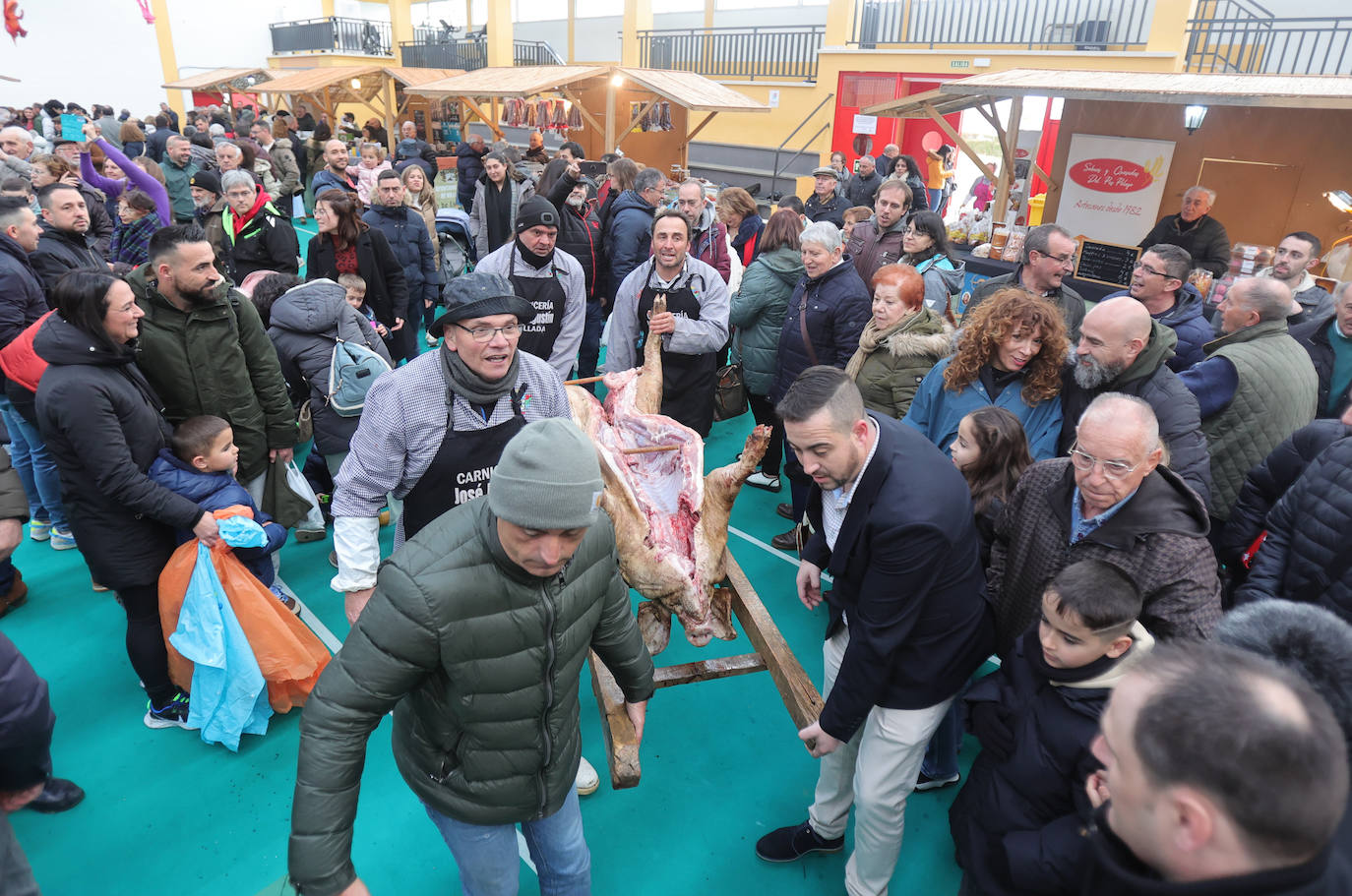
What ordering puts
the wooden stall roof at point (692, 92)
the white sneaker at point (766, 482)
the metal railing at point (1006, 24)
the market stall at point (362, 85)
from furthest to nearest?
the market stall at point (362, 85) → the metal railing at point (1006, 24) → the wooden stall roof at point (692, 92) → the white sneaker at point (766, 482)

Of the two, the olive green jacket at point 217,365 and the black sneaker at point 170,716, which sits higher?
the olive green jacket at point 217,365

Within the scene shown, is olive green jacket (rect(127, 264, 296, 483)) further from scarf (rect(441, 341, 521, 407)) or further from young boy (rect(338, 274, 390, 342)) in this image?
scarf (rect(441, 341, 521, 407))

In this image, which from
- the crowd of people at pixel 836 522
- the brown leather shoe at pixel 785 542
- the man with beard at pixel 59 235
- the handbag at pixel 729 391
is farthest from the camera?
the handbag at pixel 729 391

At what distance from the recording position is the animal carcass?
2.83 meters

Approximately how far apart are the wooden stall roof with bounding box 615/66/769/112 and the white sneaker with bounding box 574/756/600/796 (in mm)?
8755

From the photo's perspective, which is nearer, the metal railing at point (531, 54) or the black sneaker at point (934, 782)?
the black sneaker at point (934, 782)

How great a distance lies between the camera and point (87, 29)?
23.7 metres

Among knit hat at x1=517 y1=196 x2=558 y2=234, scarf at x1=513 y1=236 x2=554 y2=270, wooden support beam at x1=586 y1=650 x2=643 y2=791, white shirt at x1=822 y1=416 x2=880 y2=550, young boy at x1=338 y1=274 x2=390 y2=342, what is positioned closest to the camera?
white shirt at x1=822 y1=416 x2=880 y2=550

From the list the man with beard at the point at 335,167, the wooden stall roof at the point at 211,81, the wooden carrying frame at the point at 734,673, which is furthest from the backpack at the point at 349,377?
the wooden stall roof at the point at 211,81

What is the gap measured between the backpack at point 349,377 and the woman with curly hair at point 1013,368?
310cm

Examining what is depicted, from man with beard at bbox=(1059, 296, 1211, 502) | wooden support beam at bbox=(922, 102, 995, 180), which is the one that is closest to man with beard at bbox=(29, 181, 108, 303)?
man with beard at bbox=(1059, 296, 1211, 502)

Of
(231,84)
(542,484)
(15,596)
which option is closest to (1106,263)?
(542,484)

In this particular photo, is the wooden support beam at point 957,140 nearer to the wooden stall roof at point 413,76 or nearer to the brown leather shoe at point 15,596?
the brown leather shoe at point 15,596

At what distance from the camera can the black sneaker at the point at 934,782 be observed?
3.13m
